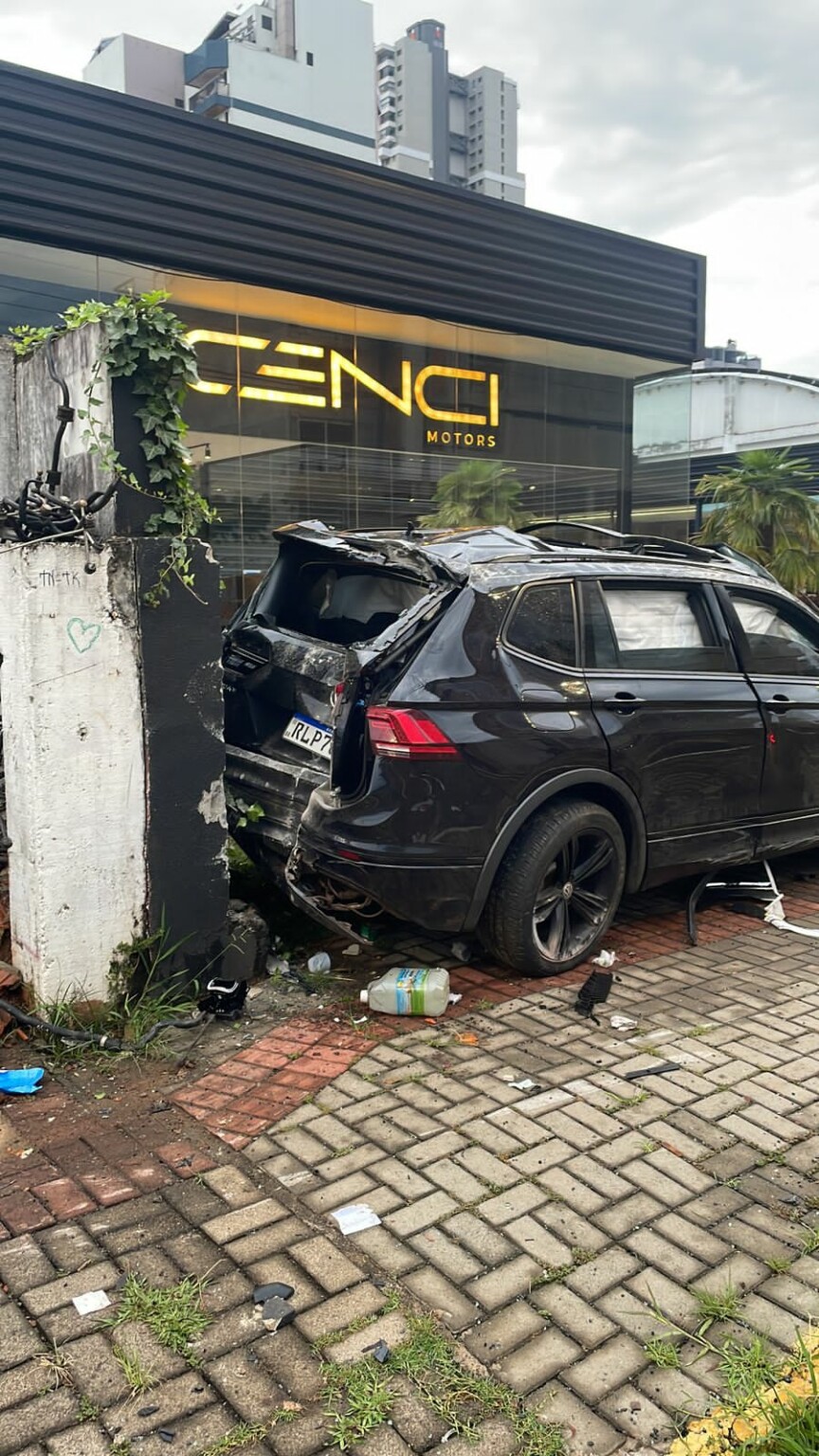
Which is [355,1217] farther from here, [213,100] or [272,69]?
[272,69]

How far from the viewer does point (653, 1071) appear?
3598 mm

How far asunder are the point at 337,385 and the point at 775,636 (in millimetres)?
7900

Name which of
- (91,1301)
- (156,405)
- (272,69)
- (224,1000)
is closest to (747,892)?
(224,1000)

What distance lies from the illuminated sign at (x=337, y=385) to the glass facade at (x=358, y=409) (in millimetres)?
16

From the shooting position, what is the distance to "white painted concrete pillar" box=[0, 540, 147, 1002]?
3.54 metres

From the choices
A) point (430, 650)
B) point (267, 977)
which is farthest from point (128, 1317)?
point (430, 650)

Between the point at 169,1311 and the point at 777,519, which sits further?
the point at 777,519

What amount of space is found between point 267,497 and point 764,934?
7.74 m

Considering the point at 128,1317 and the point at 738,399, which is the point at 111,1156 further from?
the point at 738,399

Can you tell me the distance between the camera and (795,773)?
5.39 meters

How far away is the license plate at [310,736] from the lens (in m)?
4.17

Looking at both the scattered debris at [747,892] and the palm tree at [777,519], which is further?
the palm tree at [777,519]

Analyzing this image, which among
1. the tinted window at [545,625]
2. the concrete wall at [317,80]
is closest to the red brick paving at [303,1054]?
the tinted window at [545,625]

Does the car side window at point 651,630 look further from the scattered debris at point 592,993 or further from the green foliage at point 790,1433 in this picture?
the green foliage at point 790,1433
